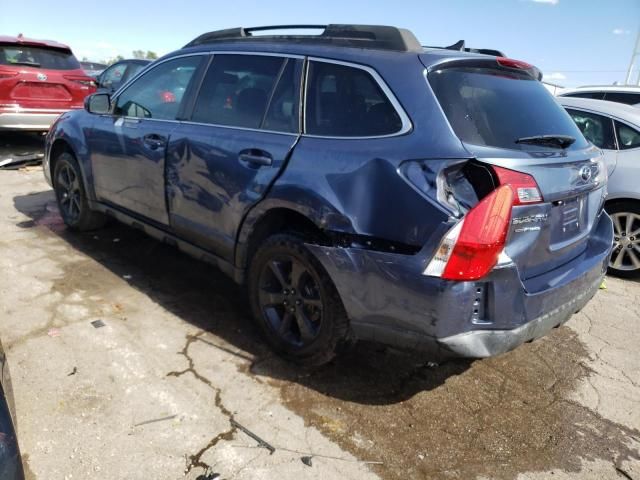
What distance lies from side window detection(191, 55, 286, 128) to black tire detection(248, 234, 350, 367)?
32.4 inches

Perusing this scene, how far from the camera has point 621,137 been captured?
16.8ft

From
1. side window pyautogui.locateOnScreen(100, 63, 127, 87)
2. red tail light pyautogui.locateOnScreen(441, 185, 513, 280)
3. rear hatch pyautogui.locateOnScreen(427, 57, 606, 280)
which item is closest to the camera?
red tail light pyautogui.locateOnScreen(441, 185, 513, 280)

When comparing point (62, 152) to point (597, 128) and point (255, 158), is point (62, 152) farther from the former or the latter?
point (597, 128)

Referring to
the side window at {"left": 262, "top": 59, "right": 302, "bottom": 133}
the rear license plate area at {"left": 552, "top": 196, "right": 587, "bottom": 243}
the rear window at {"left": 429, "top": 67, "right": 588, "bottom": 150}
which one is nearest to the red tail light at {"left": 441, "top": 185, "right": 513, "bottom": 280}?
the rear window at {"left": 429, "top": 67, "right": 588, "bottom": 150}

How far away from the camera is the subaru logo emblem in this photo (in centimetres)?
263

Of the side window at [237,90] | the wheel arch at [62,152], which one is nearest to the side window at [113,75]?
the wheel arch at [62,152]

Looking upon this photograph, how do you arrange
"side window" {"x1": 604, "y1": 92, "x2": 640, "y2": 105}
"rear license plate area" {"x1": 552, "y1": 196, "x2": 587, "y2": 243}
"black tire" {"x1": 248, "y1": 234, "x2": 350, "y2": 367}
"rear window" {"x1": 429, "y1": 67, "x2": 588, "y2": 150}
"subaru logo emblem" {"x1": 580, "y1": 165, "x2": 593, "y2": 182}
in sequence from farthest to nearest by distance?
"side window" {"x1": 604, "y1": 92, "x2": 640, "y2": 105}
"black tire" {"x1": 248, "y1": 234, "x2": 350, "y2": 367}
"subaru logo emblem" {"x1": 580, "y1": 165, "x2": 593, "y2": 182}
"rear license plate area" {"x1": 552, "y1": 196, "x2": 587, "y2": 243}
"rear window" {"x1": 429, "y1": 67, "x2": 588, "y2": 150}

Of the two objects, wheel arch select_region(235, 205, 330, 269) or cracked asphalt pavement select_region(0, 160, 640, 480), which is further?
wheel arch select_region(235, 205, 330, 269)

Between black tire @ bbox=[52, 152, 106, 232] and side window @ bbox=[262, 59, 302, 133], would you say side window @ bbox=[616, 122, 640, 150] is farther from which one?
black tire @ bbox=[52, 152, 106, 232]

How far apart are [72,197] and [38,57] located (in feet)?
15.5

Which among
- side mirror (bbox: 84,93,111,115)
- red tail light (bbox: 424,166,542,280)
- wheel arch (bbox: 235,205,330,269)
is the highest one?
side mirror (bbox: 84,93,111,115)

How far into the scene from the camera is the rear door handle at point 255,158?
2.92 meters

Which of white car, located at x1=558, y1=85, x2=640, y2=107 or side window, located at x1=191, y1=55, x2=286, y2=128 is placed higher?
side window, located at x1=191, y1=55, x2=286, y2=128

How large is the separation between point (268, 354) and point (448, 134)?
1.75m
